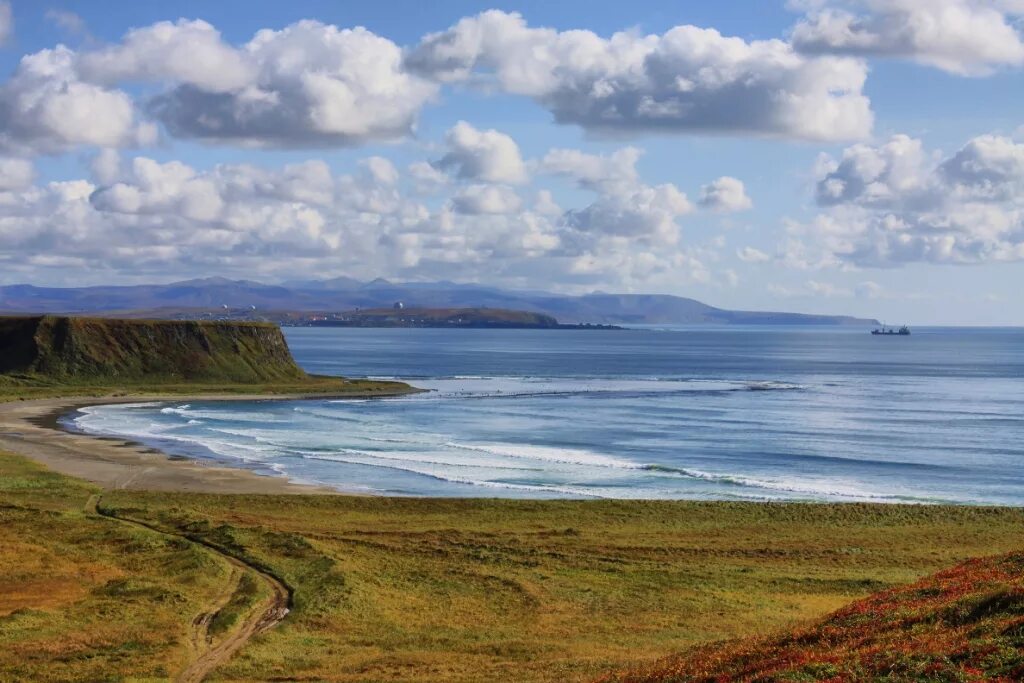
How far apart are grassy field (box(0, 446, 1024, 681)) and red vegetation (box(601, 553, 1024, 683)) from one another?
5710 mm

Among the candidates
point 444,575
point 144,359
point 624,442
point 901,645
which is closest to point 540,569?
point 444,575

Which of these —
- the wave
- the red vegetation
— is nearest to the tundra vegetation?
the red vegetation

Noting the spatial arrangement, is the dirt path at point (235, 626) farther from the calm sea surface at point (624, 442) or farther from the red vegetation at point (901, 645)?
the calm sea surface at point (624, 442)

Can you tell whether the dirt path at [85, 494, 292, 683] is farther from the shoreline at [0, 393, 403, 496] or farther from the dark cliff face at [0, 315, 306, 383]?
the dark cliff face at [0, 315, 306, 383]

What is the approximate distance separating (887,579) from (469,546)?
60.4 feet

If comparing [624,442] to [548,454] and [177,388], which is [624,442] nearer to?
[548,454]

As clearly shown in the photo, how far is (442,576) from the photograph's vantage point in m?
45.7

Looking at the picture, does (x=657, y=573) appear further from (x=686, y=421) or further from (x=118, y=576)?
(x=686, y=421)

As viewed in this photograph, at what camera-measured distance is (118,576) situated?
4412 centimetres

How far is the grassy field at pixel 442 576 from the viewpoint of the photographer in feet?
112

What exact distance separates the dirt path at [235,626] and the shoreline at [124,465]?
2510cm

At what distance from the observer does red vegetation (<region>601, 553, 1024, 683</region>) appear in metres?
20.2

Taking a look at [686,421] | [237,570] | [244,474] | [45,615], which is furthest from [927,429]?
[45,615]

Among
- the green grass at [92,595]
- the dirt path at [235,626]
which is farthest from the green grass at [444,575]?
the dirt path at [235,626]
